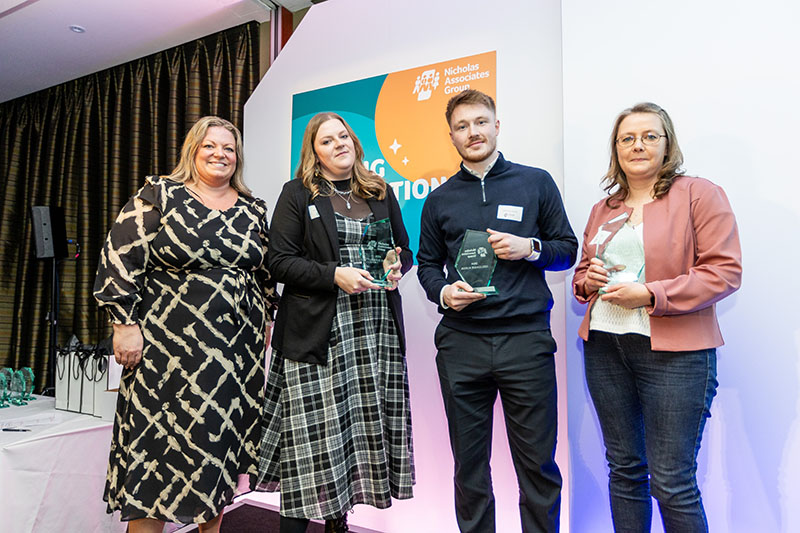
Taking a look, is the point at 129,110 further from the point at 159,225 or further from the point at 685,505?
the point at 685,505

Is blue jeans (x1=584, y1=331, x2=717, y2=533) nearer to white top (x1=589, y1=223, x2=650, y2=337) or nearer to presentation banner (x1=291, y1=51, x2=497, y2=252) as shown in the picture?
white top (x1=589, y1=223, x2=650, y2=337)

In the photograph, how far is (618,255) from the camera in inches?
60.1

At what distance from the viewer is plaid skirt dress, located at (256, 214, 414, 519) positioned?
169cm

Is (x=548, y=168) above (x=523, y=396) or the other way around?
above

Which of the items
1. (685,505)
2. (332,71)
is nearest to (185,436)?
(685,505)

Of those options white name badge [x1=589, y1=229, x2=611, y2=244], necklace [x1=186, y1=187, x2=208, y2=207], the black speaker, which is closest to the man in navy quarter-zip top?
white name badge [x1=589, y1=229, x2=611, y2=244]

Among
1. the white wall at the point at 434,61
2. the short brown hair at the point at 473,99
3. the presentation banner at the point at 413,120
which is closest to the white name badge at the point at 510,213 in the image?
the short brown hair at the point at 473,99

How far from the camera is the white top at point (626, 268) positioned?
1.50 m

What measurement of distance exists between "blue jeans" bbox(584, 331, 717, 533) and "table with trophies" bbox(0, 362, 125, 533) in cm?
210

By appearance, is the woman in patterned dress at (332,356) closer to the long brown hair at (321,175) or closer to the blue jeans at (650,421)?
the long brown hair at (321,175)

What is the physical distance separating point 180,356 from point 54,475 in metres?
0.94

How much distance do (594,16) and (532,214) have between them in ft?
3.30

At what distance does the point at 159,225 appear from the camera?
5.75 ft

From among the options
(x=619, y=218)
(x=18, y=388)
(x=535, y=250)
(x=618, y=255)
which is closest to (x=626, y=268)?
(x=618, y=255)
